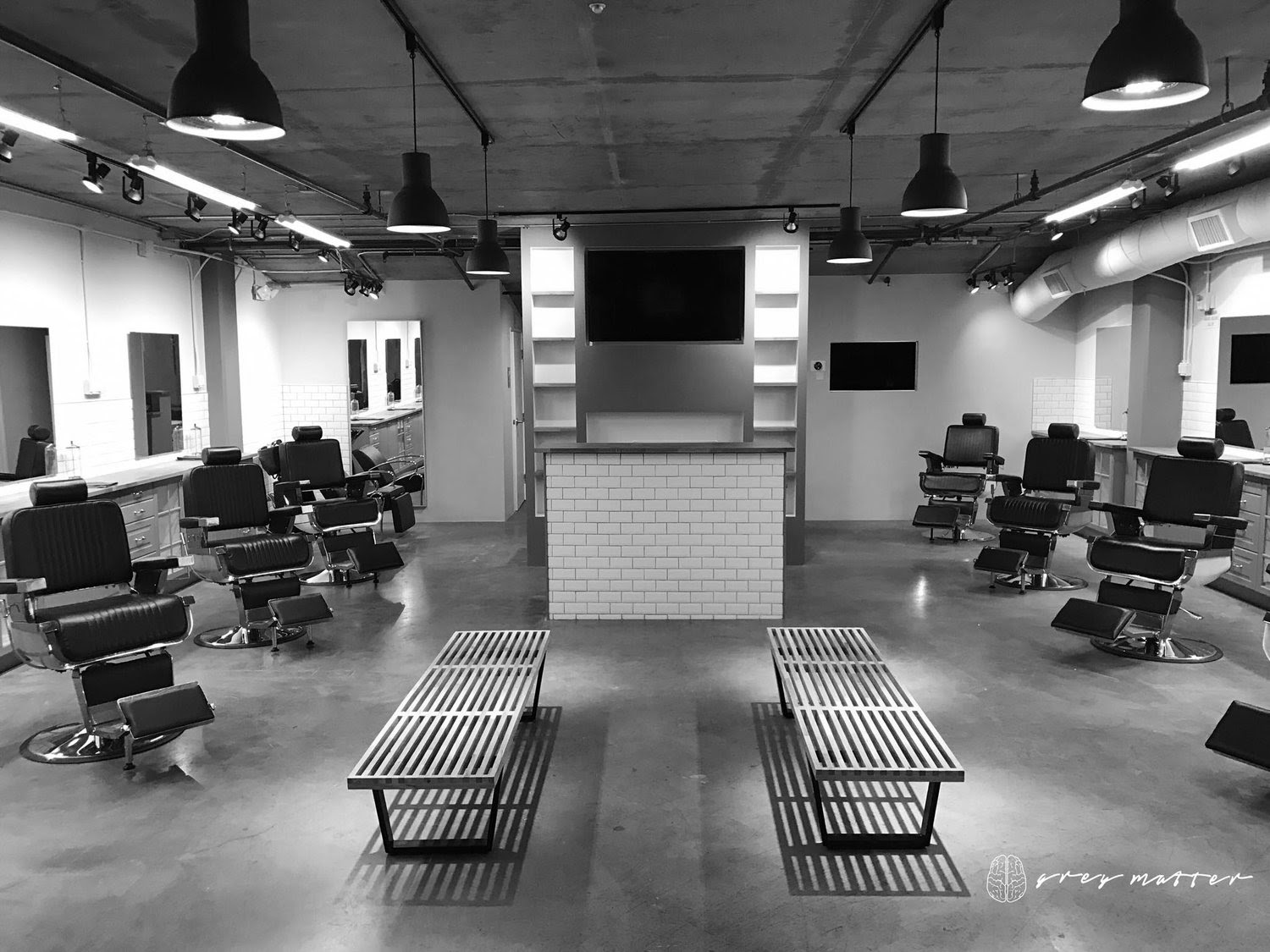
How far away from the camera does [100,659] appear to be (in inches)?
179

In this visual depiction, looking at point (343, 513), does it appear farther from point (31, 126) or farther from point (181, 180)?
point (31, 126)

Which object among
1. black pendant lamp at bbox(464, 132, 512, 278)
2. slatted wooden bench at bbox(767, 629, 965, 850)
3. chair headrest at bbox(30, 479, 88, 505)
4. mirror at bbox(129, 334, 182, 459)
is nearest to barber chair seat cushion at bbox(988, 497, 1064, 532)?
slatted wooden bench at bbox(767, 629, 965, 850)

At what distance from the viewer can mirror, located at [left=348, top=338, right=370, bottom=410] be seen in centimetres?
1138

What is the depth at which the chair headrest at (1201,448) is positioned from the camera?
6.35 meters

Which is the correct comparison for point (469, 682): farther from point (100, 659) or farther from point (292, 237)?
point (292, 237)

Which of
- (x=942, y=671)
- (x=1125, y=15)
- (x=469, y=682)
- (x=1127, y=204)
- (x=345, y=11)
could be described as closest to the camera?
(x=1125, y=15)

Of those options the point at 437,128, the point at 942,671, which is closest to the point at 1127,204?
the point at 942,671

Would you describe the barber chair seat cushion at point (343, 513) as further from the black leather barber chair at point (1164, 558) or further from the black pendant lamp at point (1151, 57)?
the black pendant lamp at point (1151, 57)

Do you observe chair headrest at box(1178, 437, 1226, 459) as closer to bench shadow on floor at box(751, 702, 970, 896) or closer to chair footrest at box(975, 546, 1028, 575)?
chair footrest at box(975, 546, 1028, 575)

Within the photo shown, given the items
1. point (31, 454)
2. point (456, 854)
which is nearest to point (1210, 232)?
point (456, 854)

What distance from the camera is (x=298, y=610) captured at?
636cm

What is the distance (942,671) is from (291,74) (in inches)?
188

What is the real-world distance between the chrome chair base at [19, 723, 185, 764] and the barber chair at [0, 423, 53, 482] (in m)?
3.02

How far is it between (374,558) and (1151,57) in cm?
672
